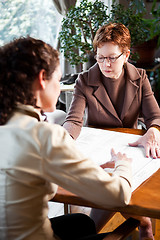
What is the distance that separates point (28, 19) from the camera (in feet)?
13.7

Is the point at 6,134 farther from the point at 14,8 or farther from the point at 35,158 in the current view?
the point at 14,8

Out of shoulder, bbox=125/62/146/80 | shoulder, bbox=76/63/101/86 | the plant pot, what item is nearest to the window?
the plant pot

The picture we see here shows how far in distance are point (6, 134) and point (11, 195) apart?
185 millimetres

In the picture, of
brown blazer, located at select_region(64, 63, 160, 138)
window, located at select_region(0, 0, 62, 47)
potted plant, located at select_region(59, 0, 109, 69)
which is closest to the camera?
brown blazer, located at select_region(64, 63, 160, 138)

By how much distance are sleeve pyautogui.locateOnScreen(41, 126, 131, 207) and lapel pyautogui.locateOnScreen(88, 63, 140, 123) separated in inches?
42.7

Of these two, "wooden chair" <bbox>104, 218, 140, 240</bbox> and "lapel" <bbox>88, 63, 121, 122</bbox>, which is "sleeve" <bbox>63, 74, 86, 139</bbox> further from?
"wooden chair" <bbox>104, 218, 140, 240</bbox>

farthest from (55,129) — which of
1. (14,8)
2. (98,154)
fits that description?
(14,8)

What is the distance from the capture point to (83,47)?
3508 millimetres

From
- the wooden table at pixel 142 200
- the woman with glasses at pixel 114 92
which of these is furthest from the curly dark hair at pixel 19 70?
the woman with glasses at pixel 114 92

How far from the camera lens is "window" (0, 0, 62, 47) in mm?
3945

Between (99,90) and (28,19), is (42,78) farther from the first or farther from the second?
(28,19)

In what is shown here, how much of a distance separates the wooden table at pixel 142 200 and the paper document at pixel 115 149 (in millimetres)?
32

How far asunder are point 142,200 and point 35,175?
0.43m

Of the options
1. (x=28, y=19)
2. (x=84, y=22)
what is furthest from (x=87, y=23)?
(x=28, y=19)
